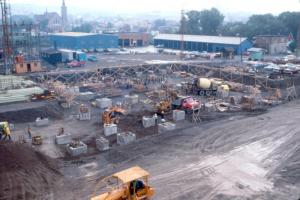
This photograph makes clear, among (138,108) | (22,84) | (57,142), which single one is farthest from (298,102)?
(22,84)

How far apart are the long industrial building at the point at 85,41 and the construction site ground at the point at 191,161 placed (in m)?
36.0

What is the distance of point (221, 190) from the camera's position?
12.9m

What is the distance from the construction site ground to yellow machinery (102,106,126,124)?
2.04 ft

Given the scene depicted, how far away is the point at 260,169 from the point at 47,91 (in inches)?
675

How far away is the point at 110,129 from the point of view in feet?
62.7

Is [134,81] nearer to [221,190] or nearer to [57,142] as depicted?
[57,142]

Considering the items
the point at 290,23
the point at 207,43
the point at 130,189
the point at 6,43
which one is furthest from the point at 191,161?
the point at 290,23

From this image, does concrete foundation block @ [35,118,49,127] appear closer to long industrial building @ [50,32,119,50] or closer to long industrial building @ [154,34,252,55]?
long industrial building @ [154,34,252,55]

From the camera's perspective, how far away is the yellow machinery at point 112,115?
20.3 m

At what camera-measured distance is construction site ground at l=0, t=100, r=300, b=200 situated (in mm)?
12805

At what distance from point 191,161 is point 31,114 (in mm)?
11819

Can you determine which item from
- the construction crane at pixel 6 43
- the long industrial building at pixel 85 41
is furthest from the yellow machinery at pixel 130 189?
the long industrial building at pixel 85 41

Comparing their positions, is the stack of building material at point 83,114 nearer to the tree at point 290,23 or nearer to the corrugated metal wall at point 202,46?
the corrugated metal wall at point 202,46

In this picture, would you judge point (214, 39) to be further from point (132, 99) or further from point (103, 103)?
point (103, 103)
